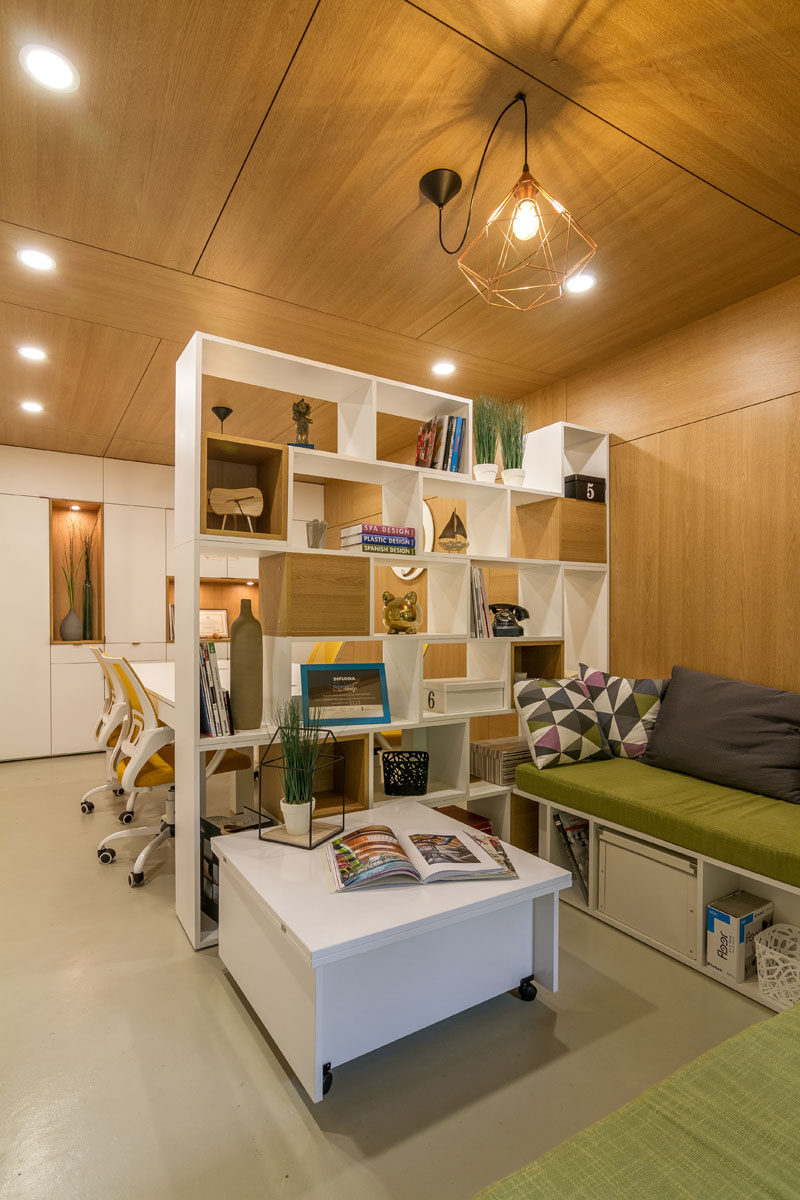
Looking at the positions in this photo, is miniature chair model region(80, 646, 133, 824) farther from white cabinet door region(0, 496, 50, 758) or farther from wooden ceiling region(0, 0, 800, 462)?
wooden ceiling region(0, 0, 800, 462)

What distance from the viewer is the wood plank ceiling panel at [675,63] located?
1499 mm

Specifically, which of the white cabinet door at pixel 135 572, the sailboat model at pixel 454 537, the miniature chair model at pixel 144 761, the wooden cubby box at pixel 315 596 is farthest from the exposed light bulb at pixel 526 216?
the white cabinet door at pixel 135 572

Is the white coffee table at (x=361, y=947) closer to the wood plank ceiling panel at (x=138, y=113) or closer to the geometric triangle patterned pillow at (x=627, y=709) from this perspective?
the geometric triangle patterned pillow at (x=627, y=709)

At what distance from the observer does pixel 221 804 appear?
12.7ft

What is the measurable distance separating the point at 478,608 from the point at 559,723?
65 cm

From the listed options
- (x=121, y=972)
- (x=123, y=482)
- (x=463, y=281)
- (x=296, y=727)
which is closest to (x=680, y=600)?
(x=463, y=281)

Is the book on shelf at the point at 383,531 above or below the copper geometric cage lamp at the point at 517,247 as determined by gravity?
below

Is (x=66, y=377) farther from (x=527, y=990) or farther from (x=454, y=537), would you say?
(x=527, y=990)

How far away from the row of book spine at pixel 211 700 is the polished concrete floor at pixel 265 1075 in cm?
80

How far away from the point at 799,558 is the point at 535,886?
180cm

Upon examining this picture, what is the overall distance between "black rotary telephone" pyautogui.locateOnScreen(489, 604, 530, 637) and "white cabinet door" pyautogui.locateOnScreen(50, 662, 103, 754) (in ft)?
12.4

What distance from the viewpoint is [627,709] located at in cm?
295

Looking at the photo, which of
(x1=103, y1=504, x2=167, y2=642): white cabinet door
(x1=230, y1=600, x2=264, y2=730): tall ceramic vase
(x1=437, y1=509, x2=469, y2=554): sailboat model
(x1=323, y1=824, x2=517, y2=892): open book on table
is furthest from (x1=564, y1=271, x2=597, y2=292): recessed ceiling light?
(x1=103, y1=504, x2=167, y2=642): white cabinet door

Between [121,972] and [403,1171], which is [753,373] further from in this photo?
[121,972]
